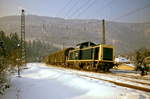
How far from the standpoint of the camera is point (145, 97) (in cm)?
586

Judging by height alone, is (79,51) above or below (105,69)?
above

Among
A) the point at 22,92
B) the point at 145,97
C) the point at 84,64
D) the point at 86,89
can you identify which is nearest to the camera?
the point at 145,97

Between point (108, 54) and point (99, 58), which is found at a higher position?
point (108, 54)

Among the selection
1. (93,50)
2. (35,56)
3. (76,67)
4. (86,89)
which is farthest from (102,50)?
(35,56)

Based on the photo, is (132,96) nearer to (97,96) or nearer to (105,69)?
(97,96)

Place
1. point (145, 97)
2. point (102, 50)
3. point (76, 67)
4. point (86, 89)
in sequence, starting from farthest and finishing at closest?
point (76, 67) → point (102, 50) → point (86, 89) → point (145, 97)

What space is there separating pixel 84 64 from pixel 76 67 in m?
2.43

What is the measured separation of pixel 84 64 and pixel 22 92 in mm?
13497

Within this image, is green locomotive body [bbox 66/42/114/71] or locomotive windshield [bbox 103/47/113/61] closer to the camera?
green locomotive body [bbox 66/42/114/71]

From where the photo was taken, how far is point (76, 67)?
76.1 feet

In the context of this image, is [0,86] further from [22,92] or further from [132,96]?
[132,96]

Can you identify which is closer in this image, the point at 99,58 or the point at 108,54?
the point at 99,58

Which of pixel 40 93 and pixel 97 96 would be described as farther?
pixel 40 93

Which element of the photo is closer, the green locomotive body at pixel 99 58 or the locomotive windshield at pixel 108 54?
the green locomotive body at pixel 99 58
